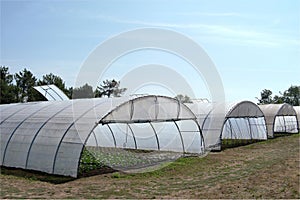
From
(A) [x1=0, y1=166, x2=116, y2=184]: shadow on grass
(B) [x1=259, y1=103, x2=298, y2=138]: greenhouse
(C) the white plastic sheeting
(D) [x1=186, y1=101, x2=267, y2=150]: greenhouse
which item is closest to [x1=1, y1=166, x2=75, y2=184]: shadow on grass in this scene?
(A) [x1=0, y1=166, x2=116, y2=184]: shadow on grass

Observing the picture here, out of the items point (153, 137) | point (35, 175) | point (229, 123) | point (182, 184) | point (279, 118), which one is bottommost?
point (182, 184)

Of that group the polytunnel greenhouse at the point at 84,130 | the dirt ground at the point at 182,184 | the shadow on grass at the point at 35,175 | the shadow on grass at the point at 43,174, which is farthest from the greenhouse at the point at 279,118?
the shadow on grass at the point at 35,175

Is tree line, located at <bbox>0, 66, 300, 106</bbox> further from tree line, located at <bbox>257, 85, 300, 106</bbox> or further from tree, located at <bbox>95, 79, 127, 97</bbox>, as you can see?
tree line, located at <bbox>257, 85, 300, 106</bbox>

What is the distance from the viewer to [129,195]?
9.61 meters

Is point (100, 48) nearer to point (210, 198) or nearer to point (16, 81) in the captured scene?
point (210, 198)

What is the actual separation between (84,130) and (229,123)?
49.8ft

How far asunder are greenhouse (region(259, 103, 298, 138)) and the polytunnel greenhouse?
1501cm

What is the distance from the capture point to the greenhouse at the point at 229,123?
21.2 meters

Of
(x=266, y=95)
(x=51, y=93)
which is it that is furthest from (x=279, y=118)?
(x=266, y=95)

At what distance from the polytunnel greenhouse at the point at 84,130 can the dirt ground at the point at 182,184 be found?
1100 millimetres

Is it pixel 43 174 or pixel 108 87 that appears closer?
pixel 43 174

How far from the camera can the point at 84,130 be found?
12.6 m

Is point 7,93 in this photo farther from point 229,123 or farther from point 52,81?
point 229,123

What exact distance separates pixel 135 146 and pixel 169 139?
79.3 inches
